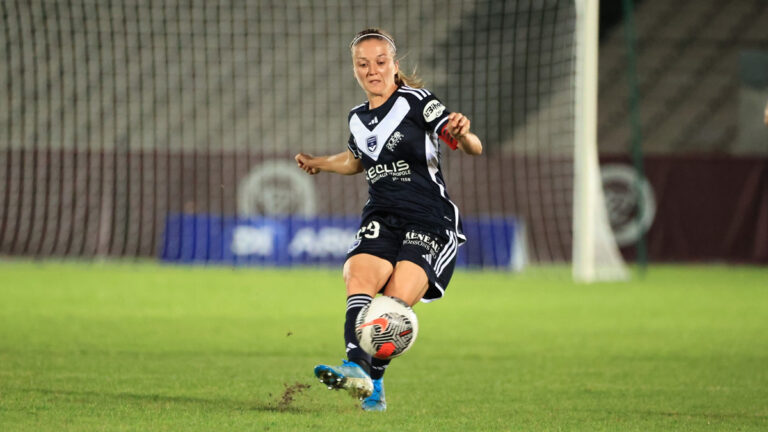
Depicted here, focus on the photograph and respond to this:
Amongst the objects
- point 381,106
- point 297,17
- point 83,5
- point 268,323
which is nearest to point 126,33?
point 83,5

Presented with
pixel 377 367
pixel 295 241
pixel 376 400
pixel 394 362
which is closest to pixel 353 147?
pixel 377 367

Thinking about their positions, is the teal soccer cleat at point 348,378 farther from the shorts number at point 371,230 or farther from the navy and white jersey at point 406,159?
the navy and white jersey at point 406,159

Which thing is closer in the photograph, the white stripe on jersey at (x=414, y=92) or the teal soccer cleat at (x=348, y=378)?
the teal soccer cleat at (x=348, y=378)

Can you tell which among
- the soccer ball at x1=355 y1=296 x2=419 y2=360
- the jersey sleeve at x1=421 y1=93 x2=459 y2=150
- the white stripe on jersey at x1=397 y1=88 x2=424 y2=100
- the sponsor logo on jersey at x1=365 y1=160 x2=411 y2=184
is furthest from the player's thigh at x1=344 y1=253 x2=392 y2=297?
the white stripe on jersey at x1=397 y1=88 x2=424 y2=100

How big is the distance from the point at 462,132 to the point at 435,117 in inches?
17.0

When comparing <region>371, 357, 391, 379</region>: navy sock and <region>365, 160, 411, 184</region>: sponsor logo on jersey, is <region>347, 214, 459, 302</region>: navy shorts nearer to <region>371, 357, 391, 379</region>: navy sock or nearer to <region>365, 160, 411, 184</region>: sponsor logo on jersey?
<region>365, 160, 411, 184</region>: sponsor logo on jersey

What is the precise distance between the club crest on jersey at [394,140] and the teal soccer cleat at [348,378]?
44.1 inches

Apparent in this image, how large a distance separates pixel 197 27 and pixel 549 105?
646 centimetres

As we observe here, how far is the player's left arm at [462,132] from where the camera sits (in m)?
5.18

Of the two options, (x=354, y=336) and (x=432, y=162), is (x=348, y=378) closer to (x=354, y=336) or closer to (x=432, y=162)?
(x=354, y=336)

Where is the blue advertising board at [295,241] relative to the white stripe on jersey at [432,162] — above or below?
below

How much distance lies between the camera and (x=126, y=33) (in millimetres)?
19328

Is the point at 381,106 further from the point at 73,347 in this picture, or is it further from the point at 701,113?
the point at 701,113

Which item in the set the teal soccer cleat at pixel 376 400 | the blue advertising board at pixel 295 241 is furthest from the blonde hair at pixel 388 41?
the blue advertising board at pixel 295 241
